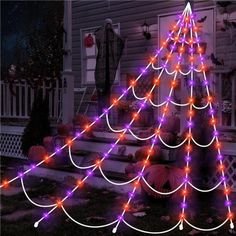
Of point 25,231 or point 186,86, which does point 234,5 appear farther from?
point 25,231

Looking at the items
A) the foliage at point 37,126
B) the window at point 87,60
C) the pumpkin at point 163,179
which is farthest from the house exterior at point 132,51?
the pumpkin at point 163,179

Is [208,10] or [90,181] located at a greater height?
[208,10]

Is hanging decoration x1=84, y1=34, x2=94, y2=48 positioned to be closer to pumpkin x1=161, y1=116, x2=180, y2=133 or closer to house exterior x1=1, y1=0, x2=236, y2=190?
house exterior x1=1, y1=0, x2=236, y2=190

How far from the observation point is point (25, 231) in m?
4.62

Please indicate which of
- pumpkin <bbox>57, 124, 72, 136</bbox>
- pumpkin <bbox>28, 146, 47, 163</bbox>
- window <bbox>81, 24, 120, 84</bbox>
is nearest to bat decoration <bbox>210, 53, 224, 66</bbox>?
pumpkin <bbox>57, 124, 72, 136</bbox>

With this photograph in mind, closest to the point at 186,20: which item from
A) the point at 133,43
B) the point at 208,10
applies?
the point at 208,10

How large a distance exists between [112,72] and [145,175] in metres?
3.15

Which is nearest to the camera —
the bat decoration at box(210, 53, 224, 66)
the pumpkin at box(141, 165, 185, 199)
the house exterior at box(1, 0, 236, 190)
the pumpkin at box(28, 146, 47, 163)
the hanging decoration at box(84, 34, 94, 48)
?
the pumpkin at box(141, 165, 185, 199)

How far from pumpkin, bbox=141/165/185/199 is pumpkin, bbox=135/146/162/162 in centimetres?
55

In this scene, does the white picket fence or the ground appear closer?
the ground

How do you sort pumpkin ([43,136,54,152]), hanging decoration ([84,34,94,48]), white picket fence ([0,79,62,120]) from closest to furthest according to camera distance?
pumpkin ([43,136,54,152]), white picket fence ([0,79,62,120]), hanging decoration ([84,34,94,48])

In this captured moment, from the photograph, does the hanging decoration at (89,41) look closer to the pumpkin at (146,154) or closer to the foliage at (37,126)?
the foliage at (37,126)

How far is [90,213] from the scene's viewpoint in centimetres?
528

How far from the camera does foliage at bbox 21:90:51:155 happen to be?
8.70 m
